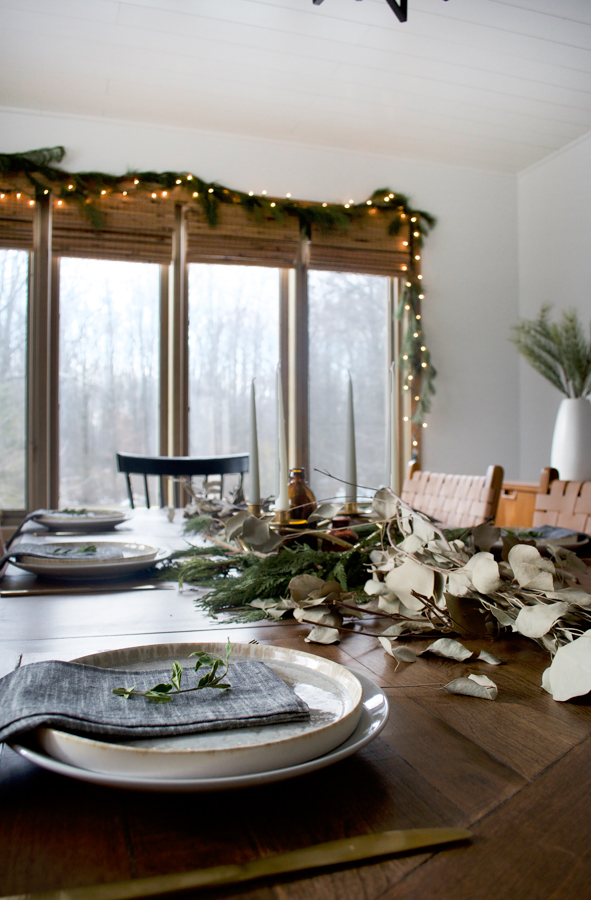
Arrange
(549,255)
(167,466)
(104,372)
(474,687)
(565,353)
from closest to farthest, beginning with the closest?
(474,687)
(167,466)
(565,353)
(104,372)
(549,255)

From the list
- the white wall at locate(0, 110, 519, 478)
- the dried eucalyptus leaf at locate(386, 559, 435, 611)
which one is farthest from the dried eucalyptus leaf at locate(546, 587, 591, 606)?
the white wall at locate(0, 110, 519, 478)

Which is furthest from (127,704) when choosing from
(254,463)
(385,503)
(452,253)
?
(452,253)

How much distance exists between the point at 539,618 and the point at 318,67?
3.50 m

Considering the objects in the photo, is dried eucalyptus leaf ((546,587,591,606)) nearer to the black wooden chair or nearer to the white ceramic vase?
the black wooden chair

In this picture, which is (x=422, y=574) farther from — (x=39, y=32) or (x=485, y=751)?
(x=39, y=32)

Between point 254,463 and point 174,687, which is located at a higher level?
point 254,463

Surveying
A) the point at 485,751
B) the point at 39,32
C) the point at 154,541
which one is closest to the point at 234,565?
the point at 154,541

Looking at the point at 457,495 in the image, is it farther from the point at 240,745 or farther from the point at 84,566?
the point at 240,745

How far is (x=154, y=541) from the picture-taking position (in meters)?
1.52

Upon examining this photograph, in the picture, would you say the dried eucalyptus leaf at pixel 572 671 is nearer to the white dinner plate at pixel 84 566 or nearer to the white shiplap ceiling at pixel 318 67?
the white dinner plate at pixel 84 566

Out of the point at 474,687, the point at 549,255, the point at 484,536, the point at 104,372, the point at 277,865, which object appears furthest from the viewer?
the point at 549,255

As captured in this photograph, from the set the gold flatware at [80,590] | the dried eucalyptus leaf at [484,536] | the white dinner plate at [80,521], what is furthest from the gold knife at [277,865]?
the white dinner plate at [80,521]

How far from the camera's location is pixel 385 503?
838mm

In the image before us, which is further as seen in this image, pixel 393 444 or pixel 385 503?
pixel 393 444
